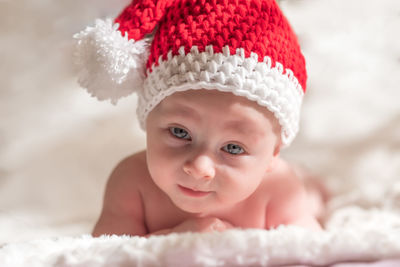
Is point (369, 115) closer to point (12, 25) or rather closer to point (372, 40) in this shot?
point (372, 40)

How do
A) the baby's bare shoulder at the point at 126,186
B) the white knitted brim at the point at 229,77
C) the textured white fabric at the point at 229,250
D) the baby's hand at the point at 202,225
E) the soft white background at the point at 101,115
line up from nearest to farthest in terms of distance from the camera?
the textured white fabric at the point at 229,250 < the white knitted brim at the point at 229,77 < the baby's hand at the point at 202,225 < the baby's bare shoulder at the point at 126,186 < the soft white background at the point at 101,115

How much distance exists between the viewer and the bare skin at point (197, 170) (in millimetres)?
1063

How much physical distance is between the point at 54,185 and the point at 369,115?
0.94m

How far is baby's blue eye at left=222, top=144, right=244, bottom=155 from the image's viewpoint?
Answer: 3.62 feet

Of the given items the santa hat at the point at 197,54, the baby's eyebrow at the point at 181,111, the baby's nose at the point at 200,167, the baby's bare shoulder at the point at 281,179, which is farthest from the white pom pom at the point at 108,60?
the baby's bare shoulder at the point at 281,179

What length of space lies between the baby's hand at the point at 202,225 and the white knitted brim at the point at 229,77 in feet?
0.93

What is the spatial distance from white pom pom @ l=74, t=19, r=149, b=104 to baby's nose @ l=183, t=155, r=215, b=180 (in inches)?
9.1

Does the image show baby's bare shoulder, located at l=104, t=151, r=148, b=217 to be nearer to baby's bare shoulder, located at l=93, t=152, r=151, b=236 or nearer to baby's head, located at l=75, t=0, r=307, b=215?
baby's bare shoulder, located at l=93, t=152, r=151, b=236

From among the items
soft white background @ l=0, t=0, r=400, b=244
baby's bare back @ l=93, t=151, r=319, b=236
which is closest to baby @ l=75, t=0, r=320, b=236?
baby's bare back @ l=93, t=151, r=319, b=236

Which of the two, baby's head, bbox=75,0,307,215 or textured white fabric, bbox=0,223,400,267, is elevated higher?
baby's head, bbox=75,0,307,215

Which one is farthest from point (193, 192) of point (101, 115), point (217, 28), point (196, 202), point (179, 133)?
point (101, 115)

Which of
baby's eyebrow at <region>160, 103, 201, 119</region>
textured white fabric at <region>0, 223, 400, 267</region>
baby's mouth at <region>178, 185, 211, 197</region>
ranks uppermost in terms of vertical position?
baby's eyebrow at <region>160, 103, 201, 119</region>

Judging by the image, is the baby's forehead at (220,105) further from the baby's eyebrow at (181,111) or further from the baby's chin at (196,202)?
the baby's chin at (196,202)

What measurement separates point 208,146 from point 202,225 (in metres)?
0.23
